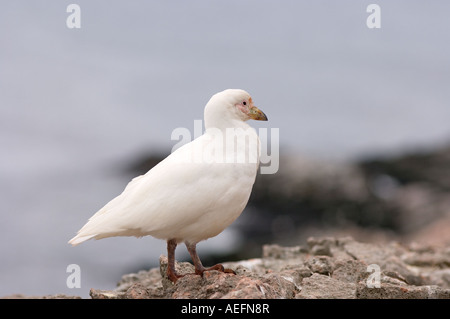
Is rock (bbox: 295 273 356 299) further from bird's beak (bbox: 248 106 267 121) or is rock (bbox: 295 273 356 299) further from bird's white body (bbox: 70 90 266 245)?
bird's beak (bbox: 248 106 267 121)

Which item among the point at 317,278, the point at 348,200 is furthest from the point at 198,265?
the point at 348,200

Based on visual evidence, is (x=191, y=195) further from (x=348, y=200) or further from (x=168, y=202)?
(x=348, y=200)

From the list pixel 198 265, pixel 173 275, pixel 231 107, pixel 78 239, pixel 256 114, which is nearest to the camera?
pixel 78 239

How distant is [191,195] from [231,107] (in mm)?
1327

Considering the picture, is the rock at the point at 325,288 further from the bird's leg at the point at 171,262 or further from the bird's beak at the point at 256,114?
the bird's beak at the point at 256,114

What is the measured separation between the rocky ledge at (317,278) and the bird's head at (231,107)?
1.95 metres

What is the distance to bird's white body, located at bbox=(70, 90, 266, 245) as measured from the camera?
8.26 meters

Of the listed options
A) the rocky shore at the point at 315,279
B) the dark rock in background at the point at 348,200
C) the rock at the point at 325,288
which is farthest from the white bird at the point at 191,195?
the dark rock in background at the point at 348,200

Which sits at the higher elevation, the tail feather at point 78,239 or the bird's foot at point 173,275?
the tail feather at point 78,239

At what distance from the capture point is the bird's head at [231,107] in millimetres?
8836

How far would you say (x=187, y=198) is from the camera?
325 inches

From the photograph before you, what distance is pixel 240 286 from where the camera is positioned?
7621 millimetres

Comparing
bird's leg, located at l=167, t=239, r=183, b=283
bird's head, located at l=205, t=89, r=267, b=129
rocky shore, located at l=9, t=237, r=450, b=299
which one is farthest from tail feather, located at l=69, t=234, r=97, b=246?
bird's head, located at l=205, t=89, r=267, b=129
